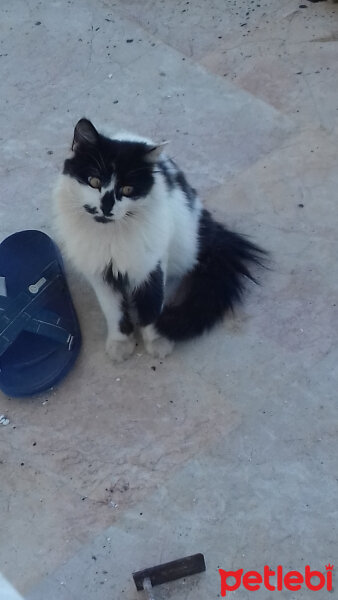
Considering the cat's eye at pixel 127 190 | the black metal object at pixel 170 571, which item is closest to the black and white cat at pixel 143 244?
the cat's eye at pixel 127 190

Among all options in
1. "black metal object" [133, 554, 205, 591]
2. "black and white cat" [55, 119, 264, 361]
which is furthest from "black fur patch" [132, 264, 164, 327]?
"black metal object" [133, 554, 205, 591]

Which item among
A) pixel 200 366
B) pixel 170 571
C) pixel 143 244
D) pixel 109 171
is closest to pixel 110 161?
pixel 109 171

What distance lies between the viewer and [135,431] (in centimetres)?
188

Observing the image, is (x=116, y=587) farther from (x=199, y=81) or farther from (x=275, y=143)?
(x=199, y=81)

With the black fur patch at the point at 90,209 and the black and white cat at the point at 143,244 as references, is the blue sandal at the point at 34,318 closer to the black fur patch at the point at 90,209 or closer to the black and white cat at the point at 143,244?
the black and white cat at the point at 143,244

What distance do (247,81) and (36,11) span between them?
1184 mm

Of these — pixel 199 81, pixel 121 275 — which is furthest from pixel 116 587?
pixel 199 81

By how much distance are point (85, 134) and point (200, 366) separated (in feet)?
2.50

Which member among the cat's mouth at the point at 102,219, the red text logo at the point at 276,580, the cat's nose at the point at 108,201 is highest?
the cat's nose at the point at 108,201

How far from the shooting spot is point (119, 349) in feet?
6.64

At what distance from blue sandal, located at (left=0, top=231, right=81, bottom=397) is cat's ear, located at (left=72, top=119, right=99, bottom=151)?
0.58 metres

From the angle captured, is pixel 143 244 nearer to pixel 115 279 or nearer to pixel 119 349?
pixel 115 279

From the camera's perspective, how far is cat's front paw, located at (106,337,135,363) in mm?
2023

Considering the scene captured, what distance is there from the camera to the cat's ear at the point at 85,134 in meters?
1.65
